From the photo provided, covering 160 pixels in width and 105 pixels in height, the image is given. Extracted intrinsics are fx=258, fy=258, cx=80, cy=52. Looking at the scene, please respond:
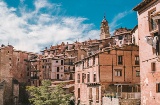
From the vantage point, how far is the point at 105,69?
40.2 metres

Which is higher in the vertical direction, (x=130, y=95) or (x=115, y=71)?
(x=115, y=71)

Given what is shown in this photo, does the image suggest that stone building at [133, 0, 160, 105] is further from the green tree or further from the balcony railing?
the green tree

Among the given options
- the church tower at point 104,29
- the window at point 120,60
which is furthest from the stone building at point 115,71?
the church tower at point 104,29

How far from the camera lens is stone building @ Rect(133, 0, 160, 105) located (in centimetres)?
2438

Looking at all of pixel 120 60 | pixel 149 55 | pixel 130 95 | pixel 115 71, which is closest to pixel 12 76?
pixel 115 71

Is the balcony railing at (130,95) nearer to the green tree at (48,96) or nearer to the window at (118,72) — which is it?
the window at (118,72)

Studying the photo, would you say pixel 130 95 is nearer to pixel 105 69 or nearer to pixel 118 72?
pixel 118 72

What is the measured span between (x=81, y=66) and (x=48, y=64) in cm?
3276

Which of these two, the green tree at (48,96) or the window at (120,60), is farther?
the green tree at (48,96)

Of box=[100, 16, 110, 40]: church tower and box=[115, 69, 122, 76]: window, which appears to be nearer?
box=[115, 69, 122, 76]: window

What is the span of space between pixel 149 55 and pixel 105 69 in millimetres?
14982

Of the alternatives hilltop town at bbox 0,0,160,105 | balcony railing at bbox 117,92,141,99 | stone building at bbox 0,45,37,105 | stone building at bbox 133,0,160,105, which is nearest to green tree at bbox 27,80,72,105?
hilltop town at bbox 0,0,160,105

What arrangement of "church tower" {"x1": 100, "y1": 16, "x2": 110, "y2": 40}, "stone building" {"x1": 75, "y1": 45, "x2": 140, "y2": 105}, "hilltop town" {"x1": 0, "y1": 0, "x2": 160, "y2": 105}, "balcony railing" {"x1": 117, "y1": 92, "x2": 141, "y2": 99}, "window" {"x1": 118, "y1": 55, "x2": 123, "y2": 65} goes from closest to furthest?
"hilltop town" {"x1": 0, "y1": 0, "x2": 160, "y2": 105}, "balcony railing" {"x1": 117, "y1": 92, "x2": 141, "y2": 99}, "stone building" {"x1": 75, "y1": 45, "x2": 140, "y2": 105}, "window" {"x1": 118, "y1": 55, "x2": 123, "y2": 65}, "church tower" {"x1": 100, "y1": 16, "x2": 110, "y2": 40}

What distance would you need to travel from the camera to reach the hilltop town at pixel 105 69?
998 inches
